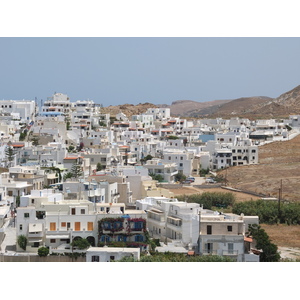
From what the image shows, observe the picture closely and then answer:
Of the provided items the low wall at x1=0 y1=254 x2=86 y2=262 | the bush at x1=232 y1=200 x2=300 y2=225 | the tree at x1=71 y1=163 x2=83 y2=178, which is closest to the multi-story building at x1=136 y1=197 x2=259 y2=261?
the low wall at x1=0 y1=254 x2=86 y2=262

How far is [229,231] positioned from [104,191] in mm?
5746

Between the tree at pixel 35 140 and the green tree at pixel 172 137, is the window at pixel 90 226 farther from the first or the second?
the green tree at pixel 172 137

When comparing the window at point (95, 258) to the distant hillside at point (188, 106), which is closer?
the window at point (95, 258)

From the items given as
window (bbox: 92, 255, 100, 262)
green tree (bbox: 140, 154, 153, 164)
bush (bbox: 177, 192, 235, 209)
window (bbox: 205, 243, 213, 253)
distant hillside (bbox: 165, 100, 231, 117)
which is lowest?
window (bbox: 92, 255, 100, 262)

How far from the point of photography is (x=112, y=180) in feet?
79.6

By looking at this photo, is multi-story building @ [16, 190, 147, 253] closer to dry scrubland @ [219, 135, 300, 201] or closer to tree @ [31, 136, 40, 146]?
dry scrubland @ [219, 135, 300, 201]

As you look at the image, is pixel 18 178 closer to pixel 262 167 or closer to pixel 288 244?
pixel 288 244

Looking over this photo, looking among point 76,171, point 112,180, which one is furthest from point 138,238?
point 76,171

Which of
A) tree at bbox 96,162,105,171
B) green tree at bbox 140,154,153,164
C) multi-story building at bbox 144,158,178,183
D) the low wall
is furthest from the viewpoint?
green tree at bbox 140,154,153,164

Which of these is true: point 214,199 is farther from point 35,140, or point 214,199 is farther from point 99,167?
point 35,140

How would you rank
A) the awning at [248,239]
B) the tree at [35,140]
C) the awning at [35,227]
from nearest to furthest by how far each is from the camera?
1. the awning at [248,239]
2. the awning at [35,227]
3. the tree at [35,140]

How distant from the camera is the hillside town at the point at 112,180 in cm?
1767

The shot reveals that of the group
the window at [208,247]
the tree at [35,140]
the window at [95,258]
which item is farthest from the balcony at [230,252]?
the tree at [35,140]

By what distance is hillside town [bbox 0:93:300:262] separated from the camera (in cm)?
1767
